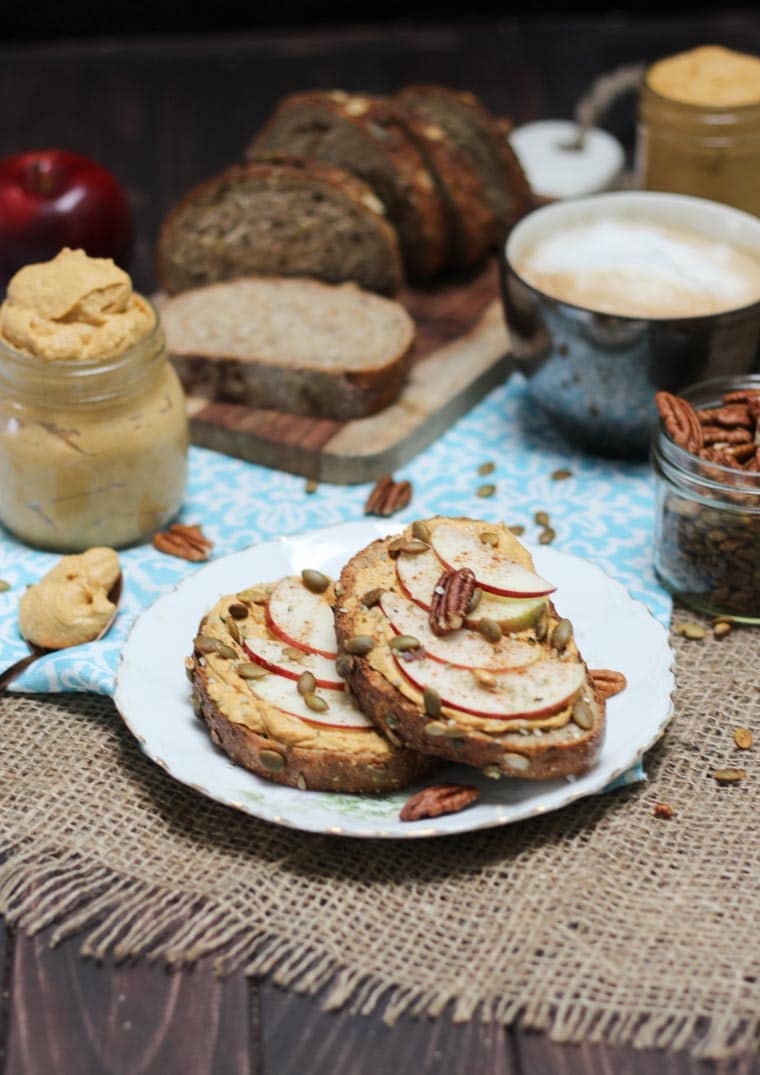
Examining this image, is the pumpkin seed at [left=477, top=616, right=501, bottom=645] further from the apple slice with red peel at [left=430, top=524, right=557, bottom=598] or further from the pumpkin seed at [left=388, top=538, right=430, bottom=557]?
the pumpkin seed at [left=388, top=538, right=430, bottom=557]

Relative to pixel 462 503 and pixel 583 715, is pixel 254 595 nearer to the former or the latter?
pixel 583 715

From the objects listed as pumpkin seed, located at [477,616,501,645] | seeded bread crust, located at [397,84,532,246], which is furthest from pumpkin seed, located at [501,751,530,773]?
seeded bread crust, located at [397,84,532,246]

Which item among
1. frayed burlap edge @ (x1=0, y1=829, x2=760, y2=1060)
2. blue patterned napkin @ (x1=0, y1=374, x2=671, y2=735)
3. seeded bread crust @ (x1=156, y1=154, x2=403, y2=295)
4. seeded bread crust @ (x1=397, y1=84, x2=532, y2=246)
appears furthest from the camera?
seeded bread crust @ (x1=397, y1=84, x2=532, y2=246)

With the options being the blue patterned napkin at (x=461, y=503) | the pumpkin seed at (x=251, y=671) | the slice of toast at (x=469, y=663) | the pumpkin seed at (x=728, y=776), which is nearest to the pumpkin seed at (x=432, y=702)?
the slice of toast at (x=469, y=663)

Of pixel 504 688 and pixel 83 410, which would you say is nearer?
pixel 504 688

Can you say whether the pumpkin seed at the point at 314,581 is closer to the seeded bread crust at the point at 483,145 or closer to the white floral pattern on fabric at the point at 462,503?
the white floral pattern on fabric at the point at 462,503

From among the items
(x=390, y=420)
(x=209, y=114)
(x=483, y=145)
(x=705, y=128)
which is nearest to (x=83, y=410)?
(x=390, y=420)

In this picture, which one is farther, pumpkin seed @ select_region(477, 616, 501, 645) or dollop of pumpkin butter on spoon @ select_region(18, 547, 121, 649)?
dollop of pumpkin butter on spoon @ select_region(18, 547, 121, 649)
